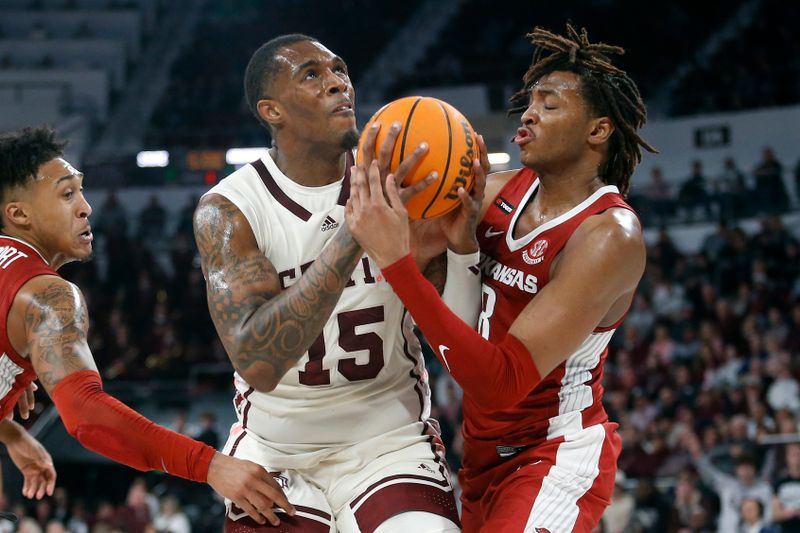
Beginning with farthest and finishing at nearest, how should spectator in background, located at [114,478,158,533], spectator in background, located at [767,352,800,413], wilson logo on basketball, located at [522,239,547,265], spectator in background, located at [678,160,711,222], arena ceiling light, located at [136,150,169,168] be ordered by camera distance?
arena ceiling light, located at [136,150,169,168], spectator in background, located at [678,160,711,222], spectator in background, located at [767,352,800,413], spectator in background, located at [114,478,158,533], wilson logo on basketball, located at [522,239,547,265]

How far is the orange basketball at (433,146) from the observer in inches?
124

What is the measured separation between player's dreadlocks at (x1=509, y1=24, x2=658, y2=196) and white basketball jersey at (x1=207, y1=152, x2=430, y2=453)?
0.95 m

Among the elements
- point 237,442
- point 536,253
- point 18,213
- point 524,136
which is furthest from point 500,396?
point 18,213

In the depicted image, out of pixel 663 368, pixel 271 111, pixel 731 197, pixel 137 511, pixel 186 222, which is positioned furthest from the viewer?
pixel 186 222

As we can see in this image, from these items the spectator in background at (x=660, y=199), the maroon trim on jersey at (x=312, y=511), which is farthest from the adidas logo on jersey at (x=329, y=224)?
the spectator in background at (x=660, y=199)

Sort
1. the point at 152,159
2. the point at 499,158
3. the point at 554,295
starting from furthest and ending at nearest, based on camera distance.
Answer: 1. the point at 152,159
2. the point at 499,158
3. the point at 554,295

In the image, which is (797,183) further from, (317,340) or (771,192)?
(317,340)

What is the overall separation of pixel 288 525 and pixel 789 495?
5.80m

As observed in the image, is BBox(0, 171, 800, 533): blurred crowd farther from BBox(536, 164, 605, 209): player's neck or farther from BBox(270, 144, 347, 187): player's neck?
BBox(270, 144, 347, 187): player's neck

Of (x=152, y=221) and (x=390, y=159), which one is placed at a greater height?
(x=390, y=159)

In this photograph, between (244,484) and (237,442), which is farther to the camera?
(237,442)

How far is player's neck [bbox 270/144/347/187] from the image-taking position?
373cm

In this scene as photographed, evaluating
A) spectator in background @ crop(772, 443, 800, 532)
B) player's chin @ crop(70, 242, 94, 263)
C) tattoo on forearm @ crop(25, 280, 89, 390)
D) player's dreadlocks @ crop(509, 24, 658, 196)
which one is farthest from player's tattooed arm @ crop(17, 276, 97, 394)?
spectator in background @ crop(772, 443, 800, 532)

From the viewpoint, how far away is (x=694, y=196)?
46.6 feet
